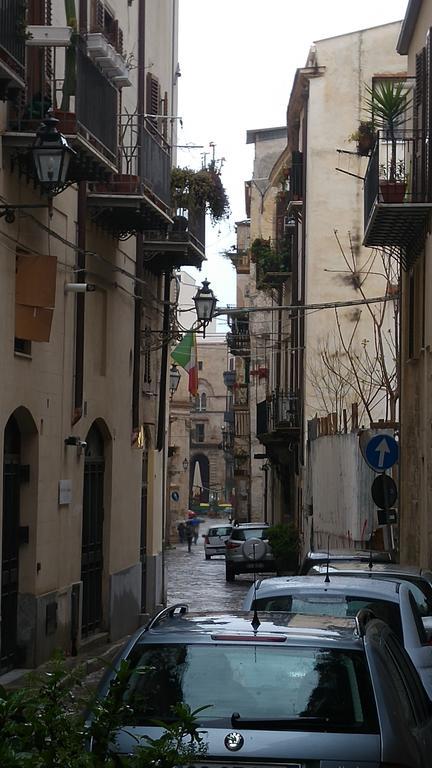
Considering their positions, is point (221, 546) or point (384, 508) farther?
point (221, 546)

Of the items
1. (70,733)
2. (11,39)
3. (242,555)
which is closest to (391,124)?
(11,39)

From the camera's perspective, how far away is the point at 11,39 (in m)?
14.8

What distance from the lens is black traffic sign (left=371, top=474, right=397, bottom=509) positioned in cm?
2014

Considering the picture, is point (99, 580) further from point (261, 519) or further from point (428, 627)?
point (261, 519)

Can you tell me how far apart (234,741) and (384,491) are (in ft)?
47.0

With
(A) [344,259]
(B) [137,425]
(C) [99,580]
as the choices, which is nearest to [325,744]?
(C) [99,580]

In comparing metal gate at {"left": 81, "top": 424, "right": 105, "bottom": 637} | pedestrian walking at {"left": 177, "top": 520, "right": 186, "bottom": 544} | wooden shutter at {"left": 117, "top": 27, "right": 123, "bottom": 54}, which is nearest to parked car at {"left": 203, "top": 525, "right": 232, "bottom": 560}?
pedestrian walking at {"left": 177, "top": 520, "right": 186, "bottom": 544}

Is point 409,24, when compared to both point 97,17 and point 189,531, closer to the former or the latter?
point 97,17

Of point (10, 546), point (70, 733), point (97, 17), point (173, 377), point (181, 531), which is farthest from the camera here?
point (181, 531)

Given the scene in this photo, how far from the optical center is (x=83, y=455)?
20.8m

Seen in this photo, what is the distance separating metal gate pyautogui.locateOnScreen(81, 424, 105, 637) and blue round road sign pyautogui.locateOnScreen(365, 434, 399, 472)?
4.46m

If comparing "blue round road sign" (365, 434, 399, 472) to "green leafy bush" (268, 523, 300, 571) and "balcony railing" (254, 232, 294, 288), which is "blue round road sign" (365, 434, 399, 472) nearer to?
"green leafy bush" (268, 523, 300, 571)

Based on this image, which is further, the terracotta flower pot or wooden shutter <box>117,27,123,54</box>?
wooden shutter <box>117,27,123,54</box>

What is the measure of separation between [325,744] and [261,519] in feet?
195
